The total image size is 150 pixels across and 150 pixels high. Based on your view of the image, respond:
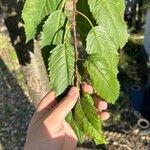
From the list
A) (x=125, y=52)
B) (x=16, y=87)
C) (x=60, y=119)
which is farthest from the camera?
(x=125, y=52)

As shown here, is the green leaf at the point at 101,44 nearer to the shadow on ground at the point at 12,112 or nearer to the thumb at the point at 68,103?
the thumb at the point at 68,103

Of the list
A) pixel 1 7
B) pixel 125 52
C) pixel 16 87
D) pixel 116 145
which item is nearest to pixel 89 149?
pixel 116 145

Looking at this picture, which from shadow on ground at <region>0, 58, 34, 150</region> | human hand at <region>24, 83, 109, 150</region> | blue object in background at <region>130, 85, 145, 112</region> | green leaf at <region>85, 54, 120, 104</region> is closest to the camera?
green leaf at <region>85, 54, 120, 104</region>

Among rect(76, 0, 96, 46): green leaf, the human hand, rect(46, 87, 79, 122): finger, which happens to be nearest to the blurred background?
the human hand

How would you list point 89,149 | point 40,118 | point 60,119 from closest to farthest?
point 60,119, point 40,118, point 89,149

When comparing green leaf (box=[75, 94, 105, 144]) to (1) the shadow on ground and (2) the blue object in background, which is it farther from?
(2) the blue object in background

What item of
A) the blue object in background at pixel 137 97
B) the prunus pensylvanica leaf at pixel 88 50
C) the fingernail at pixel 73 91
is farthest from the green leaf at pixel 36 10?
the blue object in background at pixel 137 97

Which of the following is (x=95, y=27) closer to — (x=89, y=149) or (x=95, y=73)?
(x=95, y=73)

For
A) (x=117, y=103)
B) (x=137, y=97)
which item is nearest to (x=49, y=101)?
(x=117, y=103)
